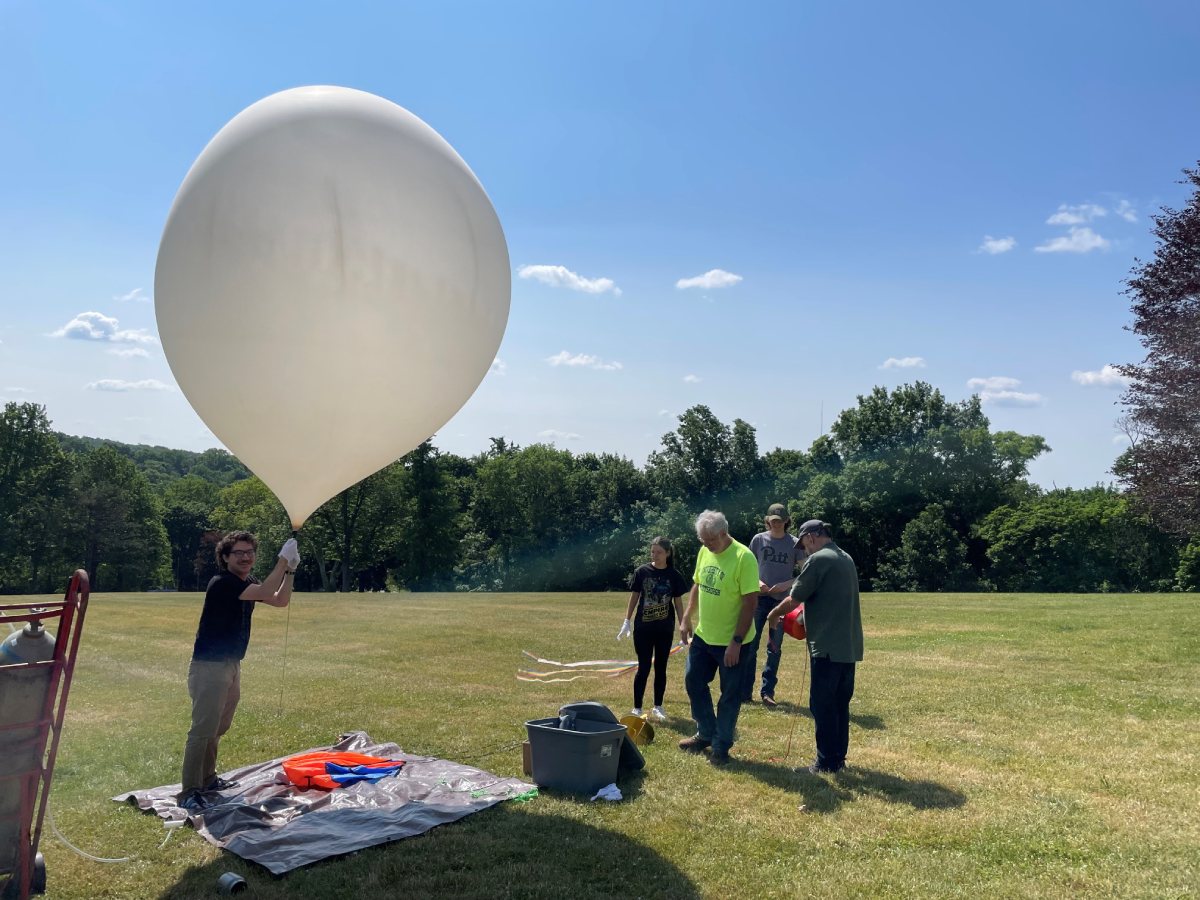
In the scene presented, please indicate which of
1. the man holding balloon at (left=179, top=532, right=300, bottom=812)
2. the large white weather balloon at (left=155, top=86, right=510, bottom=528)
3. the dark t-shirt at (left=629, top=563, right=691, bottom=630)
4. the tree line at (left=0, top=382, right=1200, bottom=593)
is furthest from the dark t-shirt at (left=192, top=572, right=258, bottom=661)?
the tree line at (left=0, top=382, right=1200, bottom=593)

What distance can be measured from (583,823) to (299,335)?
341 cm

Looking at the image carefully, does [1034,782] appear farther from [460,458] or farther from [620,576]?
[460,458]

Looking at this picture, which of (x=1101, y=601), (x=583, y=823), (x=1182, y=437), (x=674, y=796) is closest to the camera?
(x=583, y=823)

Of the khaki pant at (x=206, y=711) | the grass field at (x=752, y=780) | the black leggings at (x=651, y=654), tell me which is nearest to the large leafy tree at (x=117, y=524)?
the grass field at (x=752, y=780)

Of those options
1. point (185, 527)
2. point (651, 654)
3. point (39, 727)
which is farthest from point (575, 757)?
point (185, 527)

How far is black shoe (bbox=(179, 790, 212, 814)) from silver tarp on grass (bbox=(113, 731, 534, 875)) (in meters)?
0.05

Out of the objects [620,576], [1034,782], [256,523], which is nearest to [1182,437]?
[1034,782]

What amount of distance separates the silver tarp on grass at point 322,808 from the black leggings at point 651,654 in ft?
6.66

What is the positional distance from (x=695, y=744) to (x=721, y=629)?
3.58ft

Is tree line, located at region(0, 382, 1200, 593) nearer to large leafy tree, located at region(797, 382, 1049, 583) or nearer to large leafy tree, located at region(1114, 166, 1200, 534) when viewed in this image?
large leafy tree, located at region(797, 382, 1049, 583)

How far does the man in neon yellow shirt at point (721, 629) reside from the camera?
21.2ft

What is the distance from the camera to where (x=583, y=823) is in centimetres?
517

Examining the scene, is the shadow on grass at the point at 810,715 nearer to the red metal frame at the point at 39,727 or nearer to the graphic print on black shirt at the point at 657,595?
the graphic print on black shirt at the point at 657,595

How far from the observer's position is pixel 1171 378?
15.4m
